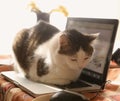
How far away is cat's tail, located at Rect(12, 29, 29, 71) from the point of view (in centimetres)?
92

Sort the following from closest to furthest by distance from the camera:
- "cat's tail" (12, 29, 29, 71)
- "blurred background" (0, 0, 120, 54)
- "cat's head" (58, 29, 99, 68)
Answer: "cat's head" (58, 29, 99, 68) < "cat's tail" (12, 29, 29, 71) < "blurred background" (0, 0, 120, 54)

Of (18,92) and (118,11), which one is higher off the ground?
(118,11)

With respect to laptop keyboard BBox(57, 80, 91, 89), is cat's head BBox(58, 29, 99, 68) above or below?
above

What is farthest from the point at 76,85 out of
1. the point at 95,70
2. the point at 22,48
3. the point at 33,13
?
the point at 33,13

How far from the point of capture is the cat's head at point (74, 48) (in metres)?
0.78

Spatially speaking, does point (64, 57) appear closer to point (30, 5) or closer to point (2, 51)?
point (30, 5)

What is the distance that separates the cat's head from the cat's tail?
0.63 ft

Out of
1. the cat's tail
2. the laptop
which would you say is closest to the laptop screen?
the laptop

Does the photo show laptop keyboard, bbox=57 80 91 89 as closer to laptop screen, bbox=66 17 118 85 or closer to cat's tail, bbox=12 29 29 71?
laptop screen, bbox=66 17 118 85

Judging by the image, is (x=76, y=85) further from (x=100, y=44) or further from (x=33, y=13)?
(x=33, y=13)

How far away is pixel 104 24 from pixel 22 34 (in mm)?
341

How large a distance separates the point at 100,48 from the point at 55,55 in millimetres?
169

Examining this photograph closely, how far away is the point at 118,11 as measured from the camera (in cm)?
191

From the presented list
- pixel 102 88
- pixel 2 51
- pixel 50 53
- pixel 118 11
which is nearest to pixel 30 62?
pixel 50 53
